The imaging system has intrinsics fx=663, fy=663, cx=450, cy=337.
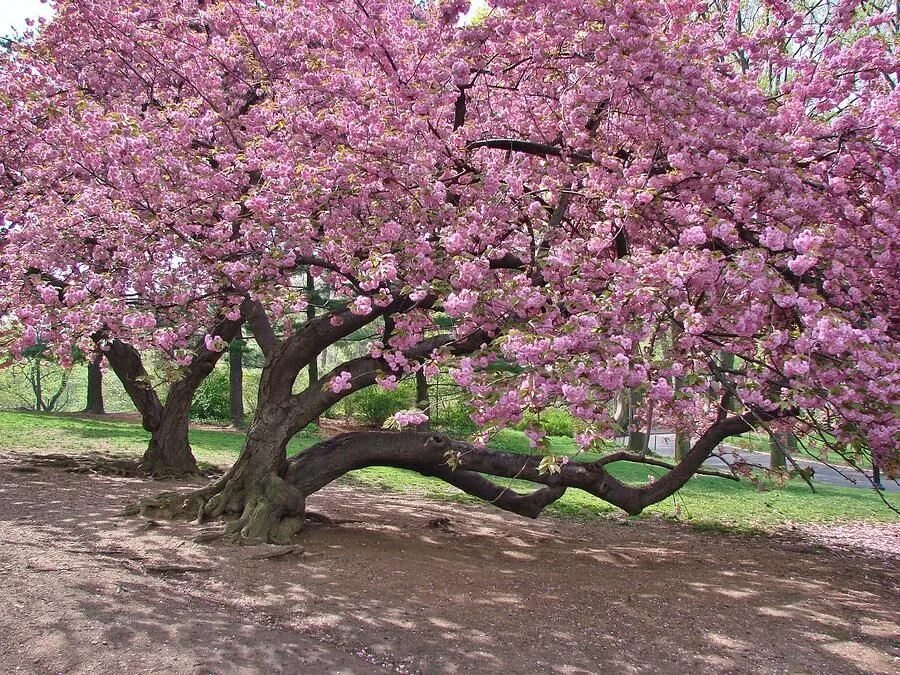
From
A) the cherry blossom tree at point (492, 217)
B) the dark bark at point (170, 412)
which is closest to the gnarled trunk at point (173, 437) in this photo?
the dark bark at point (170, 412)

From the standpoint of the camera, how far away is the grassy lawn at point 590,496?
11680mm

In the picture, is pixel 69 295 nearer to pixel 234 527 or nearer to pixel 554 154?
pixel 234 527

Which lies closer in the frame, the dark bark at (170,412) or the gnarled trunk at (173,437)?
the dark bark at (170,412)

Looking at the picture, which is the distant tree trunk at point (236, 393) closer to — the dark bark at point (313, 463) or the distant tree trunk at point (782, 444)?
the dark bark at point (313, 463)

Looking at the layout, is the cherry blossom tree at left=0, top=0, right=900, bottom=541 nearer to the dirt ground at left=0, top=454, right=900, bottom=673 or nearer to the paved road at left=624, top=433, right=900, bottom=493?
the dirt ground at left=0, top=454, right=900, bottom=673

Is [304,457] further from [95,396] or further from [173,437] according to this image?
[95,396]

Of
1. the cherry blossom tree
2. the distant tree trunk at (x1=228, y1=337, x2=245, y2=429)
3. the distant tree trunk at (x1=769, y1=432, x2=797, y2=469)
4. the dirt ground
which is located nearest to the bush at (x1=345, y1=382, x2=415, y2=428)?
the distant tree trunk at (x1=228, y1=337, x2=245, y2=429)

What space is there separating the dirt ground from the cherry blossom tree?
0.87 meters

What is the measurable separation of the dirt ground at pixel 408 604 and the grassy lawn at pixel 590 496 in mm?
3331

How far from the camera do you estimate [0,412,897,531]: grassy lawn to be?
11.7 metres

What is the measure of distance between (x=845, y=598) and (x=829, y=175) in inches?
159

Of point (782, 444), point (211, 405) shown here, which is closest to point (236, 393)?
point (211, 405)

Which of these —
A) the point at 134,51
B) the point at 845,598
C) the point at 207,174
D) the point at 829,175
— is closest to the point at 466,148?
the point at 207,174

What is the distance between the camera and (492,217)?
5.95 m
